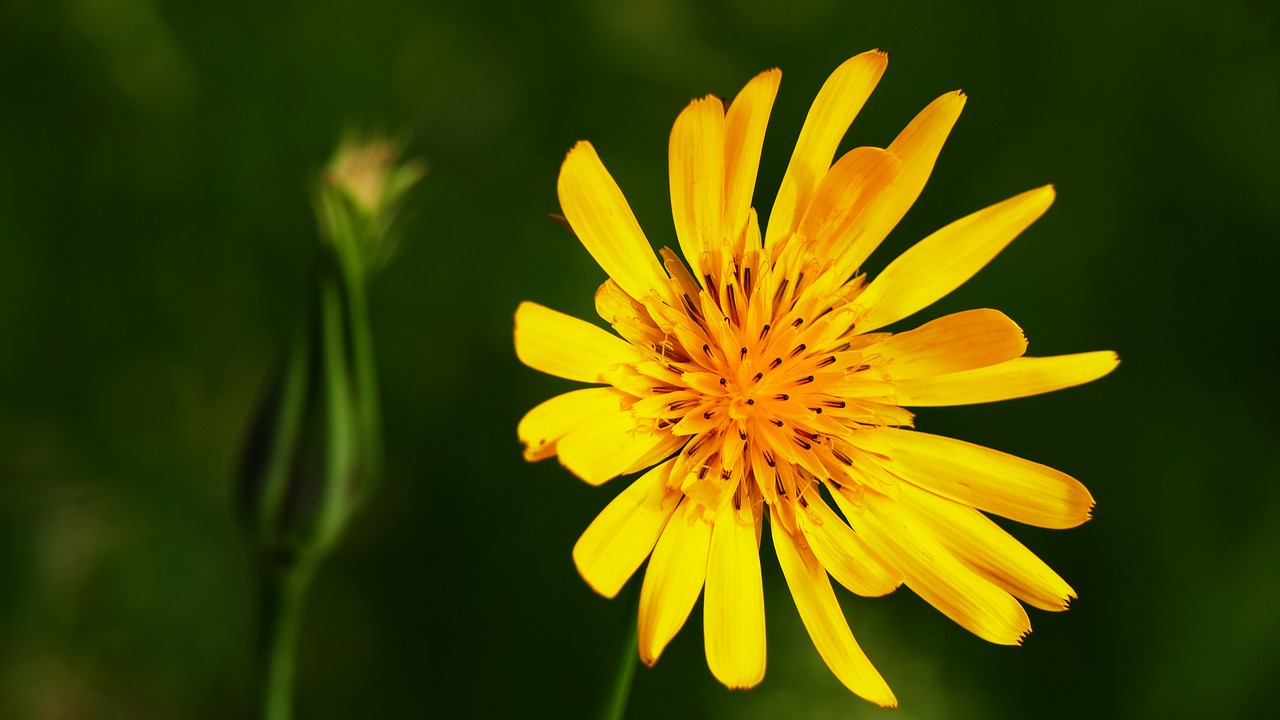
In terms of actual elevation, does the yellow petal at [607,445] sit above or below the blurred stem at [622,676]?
above

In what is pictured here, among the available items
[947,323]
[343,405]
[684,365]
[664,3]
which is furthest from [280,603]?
[664,3]

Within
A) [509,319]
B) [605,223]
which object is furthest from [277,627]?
[509,319]

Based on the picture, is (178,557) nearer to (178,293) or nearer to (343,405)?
(178,293)

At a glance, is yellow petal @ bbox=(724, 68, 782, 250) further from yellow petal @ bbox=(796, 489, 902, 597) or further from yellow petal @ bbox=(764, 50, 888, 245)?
yellow petal @ bbox=(796, 489, 902, 597)

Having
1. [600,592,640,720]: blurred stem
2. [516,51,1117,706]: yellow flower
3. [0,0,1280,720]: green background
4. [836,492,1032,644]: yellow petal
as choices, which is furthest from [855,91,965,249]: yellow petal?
[0,0,1280,720]: green background

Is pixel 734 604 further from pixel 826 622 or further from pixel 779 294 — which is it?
pixel 779 294

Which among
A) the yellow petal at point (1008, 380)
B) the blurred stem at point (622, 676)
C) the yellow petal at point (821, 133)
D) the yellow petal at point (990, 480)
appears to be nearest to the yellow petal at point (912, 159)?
the yellow petal at point (821, 133)

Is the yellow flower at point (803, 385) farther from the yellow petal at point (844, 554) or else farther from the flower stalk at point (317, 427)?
the flower stalk at point (317, 427)

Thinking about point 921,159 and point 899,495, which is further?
point 899,495
